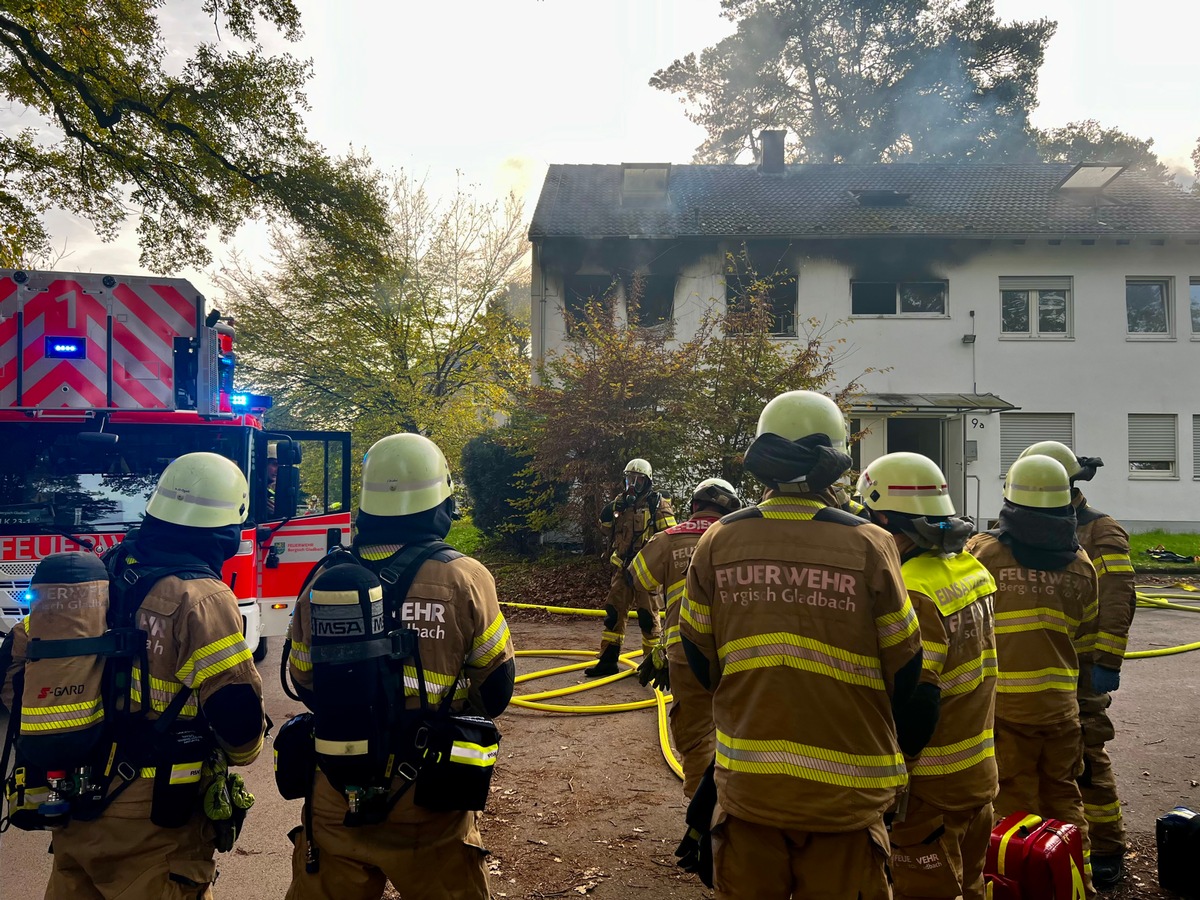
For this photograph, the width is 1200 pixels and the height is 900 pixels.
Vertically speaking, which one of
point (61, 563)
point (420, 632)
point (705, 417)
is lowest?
point (420, 632)

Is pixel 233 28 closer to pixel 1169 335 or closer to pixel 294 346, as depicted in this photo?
pixel 294 346

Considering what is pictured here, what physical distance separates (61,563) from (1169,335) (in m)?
22.4

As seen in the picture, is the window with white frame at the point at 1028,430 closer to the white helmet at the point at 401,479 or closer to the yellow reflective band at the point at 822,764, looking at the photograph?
the yellow reflective band at the point at 822,764

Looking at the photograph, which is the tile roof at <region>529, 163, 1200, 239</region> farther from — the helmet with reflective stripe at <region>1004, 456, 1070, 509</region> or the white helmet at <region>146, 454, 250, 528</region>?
the white helmet at <region>146, 454, 250, 528</region>

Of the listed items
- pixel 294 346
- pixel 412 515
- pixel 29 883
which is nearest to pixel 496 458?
pixel 294 346

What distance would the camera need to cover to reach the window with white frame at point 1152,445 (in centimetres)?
1881

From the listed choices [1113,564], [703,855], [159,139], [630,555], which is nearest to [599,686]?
[630,555]

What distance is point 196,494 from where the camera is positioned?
273 cm

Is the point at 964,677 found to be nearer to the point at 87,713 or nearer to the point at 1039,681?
the point at 1039,681

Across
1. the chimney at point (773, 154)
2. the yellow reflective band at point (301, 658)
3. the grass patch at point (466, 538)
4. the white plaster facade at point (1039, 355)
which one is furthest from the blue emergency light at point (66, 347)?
the chimney at point (773, 154)

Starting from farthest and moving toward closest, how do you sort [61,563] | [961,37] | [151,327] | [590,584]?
[961,37] < [590,584] < [151,327] < [61,563]

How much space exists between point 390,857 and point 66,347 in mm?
5190

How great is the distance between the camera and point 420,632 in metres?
2.51

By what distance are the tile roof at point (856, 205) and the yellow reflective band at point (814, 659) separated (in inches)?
680
